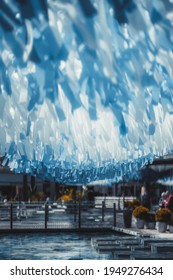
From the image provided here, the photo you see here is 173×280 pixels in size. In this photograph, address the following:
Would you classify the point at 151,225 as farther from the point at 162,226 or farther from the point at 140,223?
the point at 162,226

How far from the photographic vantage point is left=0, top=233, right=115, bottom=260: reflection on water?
12.1 meters

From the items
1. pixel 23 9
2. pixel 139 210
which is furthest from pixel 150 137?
pixel 139 210

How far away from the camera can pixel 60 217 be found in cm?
2283

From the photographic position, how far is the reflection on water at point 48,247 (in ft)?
39.9

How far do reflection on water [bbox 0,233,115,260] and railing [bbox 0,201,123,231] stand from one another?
3.51 ft

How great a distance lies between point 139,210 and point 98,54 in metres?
9.64

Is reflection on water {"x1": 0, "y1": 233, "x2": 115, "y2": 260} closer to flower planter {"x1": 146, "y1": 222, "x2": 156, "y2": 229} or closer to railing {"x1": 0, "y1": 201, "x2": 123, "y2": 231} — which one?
railing {"x1": 0, "y1": 201, "x2": 123, "y2": 231}

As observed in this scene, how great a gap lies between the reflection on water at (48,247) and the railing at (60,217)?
3.51 ft

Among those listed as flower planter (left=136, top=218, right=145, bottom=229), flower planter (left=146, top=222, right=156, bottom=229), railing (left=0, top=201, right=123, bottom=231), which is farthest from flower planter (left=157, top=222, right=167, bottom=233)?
railing (left=0, top=201, right=123, bottom=231)

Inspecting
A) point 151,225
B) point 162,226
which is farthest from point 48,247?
point 151,225

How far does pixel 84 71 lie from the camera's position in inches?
372

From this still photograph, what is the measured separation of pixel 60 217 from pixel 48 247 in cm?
845

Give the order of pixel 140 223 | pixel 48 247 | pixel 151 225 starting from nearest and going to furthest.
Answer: pixel 48 247 → pixel 151 225 → pixel 140 223

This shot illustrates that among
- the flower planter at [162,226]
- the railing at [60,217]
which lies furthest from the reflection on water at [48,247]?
the flower planter at [162,226]
